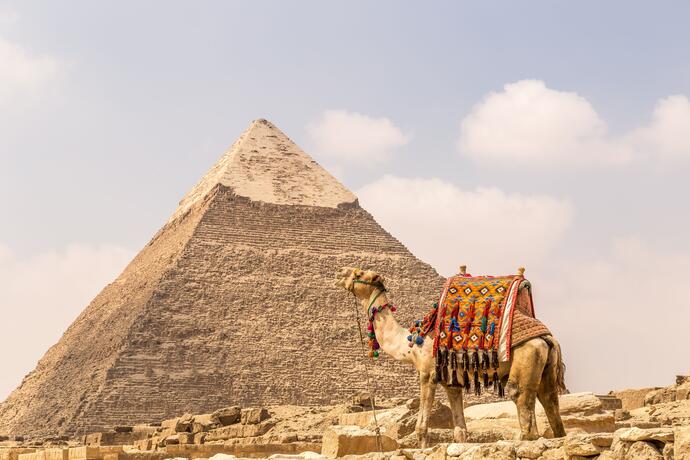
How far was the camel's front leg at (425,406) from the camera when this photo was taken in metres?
9.20

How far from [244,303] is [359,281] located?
10335 centimetres

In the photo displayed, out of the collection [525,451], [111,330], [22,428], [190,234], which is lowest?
[525,451]

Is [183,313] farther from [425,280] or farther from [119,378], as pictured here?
[425,280]

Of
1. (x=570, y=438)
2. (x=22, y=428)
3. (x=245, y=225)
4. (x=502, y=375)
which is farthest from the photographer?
(x=245, y=225)

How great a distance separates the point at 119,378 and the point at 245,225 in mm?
20258

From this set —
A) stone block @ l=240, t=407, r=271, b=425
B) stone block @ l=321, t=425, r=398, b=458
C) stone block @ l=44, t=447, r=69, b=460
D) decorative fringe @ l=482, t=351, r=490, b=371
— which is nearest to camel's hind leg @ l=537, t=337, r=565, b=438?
decorative fringe @ l=482, t=351, r=490, b=371

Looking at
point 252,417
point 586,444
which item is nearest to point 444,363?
point 586,444

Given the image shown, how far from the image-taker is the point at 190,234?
113 m

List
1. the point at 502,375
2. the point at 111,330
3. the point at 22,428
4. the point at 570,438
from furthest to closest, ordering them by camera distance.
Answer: the point at 111,330, the point at 22,428, the point at 502,375, the point at 570,438

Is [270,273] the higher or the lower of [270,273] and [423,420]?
the higher

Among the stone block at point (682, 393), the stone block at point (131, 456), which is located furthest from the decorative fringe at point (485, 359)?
the stone block at point (682, 393)

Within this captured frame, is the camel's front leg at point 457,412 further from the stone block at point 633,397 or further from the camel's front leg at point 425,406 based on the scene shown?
the stone block at point 633,397

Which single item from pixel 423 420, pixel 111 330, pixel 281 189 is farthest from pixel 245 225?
pixel 423 420

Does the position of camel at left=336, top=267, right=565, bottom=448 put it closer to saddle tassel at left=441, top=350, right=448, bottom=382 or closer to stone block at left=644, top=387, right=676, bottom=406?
saddle tassel at left=441, top=350, right=448, bottom=382
